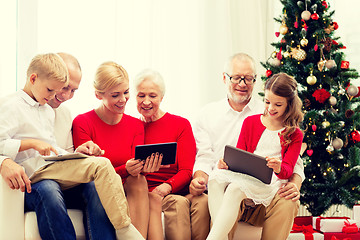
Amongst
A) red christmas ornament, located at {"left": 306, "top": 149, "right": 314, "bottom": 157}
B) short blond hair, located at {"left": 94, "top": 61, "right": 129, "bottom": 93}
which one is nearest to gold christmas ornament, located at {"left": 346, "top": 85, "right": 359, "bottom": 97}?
red christmas ornament, located at {"left": 306, "top": 149, "right": 314, "bottom": 157}

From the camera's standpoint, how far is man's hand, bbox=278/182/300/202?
2539 millimetres

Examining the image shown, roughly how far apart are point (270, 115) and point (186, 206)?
0.69 meters

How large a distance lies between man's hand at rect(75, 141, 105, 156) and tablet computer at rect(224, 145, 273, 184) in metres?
0.68

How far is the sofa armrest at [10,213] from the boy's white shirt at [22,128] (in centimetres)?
18

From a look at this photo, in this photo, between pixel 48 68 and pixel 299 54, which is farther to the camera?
pixel 299 54

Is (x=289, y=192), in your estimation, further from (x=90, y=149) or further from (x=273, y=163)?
(x=90, y=149)

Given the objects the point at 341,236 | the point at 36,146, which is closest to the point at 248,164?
the point at 36,146

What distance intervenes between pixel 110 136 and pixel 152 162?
366 millimetres

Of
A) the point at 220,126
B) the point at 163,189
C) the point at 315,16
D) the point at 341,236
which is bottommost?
the point at 341,236

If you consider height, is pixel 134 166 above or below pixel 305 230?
above

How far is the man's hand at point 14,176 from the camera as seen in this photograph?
7.05 ft

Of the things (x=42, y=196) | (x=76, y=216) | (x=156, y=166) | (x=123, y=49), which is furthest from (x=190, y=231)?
(x=123, y=49)

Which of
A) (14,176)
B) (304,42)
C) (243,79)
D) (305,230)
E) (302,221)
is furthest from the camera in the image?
(304,42)

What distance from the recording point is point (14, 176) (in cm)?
215
